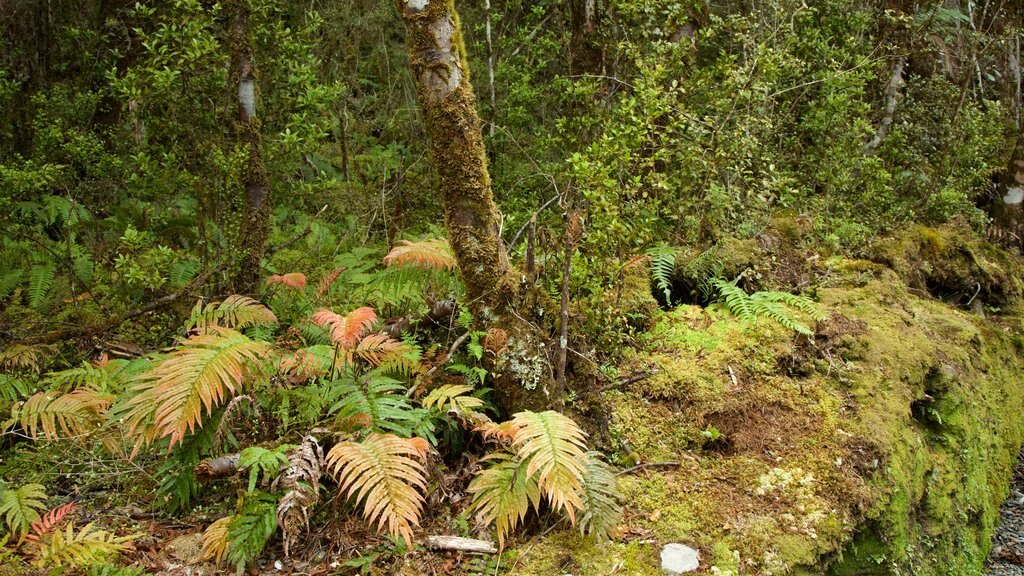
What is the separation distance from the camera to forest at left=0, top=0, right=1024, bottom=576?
3.25 m

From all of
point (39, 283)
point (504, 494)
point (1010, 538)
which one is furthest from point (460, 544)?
point (39, 283)

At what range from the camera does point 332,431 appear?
11.5 ft

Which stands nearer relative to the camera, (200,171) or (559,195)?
(559,195)

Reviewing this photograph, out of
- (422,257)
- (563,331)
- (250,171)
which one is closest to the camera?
(563,331)

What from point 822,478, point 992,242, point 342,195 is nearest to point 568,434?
point 822,478

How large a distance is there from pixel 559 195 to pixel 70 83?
757 centimetres

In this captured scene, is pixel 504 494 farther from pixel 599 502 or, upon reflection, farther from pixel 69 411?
pixel 69 411

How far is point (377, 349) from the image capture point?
3912 millimetres

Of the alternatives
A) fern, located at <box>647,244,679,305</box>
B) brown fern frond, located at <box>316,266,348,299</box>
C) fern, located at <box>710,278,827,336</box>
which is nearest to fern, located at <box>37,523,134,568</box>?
brown fern frond, located at <box>316,266,348,299</box>

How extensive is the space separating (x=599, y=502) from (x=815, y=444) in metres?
1.59

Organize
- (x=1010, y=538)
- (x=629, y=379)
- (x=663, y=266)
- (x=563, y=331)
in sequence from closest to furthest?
1. (x=563, y=331)
2. (x=629, y=379)
3. (x=1010, y=538)
4. (x=663, y=266)

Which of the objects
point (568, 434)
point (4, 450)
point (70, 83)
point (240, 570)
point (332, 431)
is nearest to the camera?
point (240, 570)

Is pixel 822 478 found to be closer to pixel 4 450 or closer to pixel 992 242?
pixel 4 450

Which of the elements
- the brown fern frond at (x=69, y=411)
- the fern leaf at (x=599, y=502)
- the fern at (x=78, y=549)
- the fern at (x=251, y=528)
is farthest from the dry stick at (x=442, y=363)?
the brown fern frond at (x=69, y=411)
